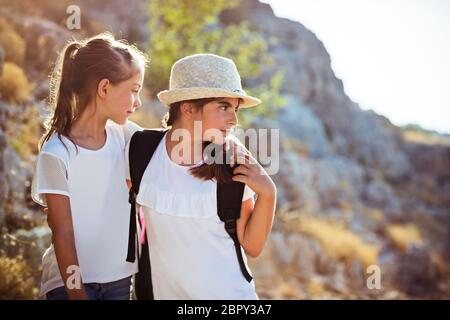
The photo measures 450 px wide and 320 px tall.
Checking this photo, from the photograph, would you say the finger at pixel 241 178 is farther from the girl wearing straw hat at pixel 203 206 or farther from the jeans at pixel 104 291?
the jeans at pixel 104 291

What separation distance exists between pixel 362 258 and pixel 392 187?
14197mm

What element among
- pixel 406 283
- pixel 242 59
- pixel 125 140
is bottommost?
pixel 406 283

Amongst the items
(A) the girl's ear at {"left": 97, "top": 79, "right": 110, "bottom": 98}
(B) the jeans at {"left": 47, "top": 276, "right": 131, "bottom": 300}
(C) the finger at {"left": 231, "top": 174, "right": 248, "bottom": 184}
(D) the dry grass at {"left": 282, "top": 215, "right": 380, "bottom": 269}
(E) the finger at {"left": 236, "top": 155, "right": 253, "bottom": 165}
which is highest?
(A) the girl's ear at {"left": 97, "top": 79, "right": 110, "bottom": 98}

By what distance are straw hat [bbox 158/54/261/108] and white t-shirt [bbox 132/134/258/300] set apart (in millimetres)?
411

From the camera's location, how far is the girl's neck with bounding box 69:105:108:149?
111 inches

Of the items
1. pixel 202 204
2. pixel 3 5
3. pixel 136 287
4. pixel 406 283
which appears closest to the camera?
pixel 202 204

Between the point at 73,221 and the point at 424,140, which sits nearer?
the point at 73,221

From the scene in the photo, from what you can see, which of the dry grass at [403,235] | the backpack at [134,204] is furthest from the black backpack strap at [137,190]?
the dry grass at [403,235]

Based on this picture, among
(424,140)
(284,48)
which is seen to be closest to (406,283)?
(284,48)

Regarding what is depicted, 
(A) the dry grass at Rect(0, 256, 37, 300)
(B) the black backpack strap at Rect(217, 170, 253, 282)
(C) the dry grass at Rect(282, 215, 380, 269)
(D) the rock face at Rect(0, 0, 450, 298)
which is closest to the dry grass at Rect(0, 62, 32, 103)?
(D) the rock face at Rect(0, 0, 450, 298)

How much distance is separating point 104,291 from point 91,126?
0.79 metres

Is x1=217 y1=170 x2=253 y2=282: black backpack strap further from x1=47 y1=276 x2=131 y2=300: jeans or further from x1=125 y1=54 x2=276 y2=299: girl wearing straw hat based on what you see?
x1=47 y1=276 x2=131 y2=300: jeans

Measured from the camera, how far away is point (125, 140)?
9.92ft
